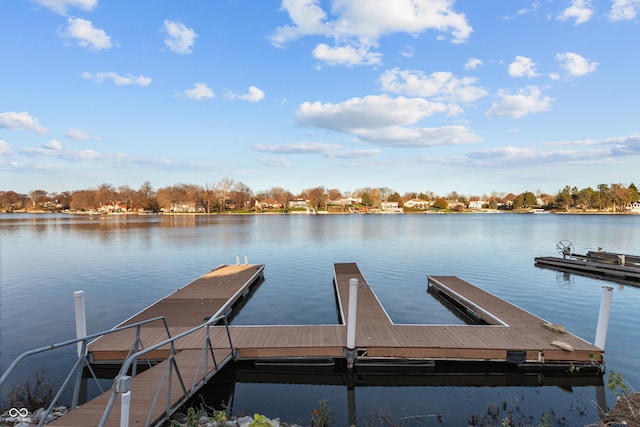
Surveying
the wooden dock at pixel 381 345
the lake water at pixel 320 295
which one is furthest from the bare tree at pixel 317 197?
the wooden dock at pixel 381 345

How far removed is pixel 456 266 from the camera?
2267 centimetres

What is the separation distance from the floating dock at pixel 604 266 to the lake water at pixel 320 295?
5.43ft

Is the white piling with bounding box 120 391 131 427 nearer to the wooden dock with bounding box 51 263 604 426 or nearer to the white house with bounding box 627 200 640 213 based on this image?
the wooden dock with bounding box 51 263 604 426

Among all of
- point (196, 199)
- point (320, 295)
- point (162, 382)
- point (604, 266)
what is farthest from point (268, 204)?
point (162, 382)

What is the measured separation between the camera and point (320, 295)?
15.6 meters

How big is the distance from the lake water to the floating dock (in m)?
1.65

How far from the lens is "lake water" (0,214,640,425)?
7.07 m

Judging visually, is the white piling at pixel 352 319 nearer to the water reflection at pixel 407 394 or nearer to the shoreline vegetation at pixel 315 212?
the water reflection at pixel 407 394

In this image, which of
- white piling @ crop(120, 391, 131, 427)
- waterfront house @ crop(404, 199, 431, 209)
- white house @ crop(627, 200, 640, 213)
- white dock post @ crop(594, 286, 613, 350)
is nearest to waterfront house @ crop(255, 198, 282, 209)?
waterfront house @ crop(404, 199, 431, 209)

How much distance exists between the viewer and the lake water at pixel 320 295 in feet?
23.2

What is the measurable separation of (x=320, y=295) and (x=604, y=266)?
1789 cm

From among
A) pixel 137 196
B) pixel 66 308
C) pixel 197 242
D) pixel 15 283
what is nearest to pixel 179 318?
pixel 66 308

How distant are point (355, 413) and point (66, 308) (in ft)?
41.4

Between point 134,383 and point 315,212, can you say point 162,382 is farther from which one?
point 315,212
